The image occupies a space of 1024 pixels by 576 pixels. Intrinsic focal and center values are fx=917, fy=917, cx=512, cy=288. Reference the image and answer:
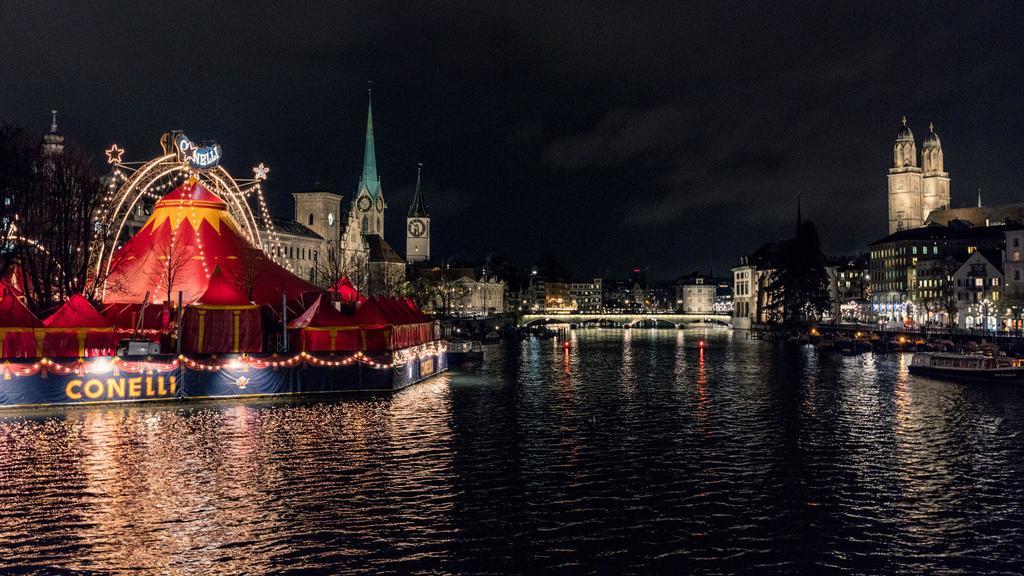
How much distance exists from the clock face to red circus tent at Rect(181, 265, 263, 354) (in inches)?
5919

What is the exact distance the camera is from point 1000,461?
28984mm

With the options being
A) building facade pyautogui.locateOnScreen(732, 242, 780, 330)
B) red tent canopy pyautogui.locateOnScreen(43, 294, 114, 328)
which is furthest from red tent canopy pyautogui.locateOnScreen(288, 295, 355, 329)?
building facade pyautogui.locateOnScreen(732, 242, 780, 330)

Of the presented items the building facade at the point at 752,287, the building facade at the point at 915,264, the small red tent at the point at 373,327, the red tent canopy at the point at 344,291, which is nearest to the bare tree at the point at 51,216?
the red tent canopy at the point at 344,291

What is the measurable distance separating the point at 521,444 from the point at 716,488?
A: 878cm

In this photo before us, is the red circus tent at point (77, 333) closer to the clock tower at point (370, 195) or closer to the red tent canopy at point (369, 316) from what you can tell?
the red tent canopy at point (369, 316)

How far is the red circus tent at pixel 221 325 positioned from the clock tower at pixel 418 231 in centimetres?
14968

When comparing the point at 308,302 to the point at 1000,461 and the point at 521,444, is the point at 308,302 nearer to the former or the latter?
the point at 521,444

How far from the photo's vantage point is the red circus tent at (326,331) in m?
44.4

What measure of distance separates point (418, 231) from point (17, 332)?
15593cm

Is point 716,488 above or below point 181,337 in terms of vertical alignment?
below

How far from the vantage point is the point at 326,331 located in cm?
4459

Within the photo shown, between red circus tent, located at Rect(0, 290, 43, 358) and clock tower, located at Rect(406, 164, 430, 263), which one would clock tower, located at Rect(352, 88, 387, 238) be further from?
red circus tent, located at Rect(0, 290, 43, 358)

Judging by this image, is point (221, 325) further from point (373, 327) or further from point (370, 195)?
point (370, 195)

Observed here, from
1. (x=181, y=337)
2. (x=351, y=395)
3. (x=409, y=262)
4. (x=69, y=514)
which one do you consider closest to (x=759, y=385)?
(x=351, y=395)
